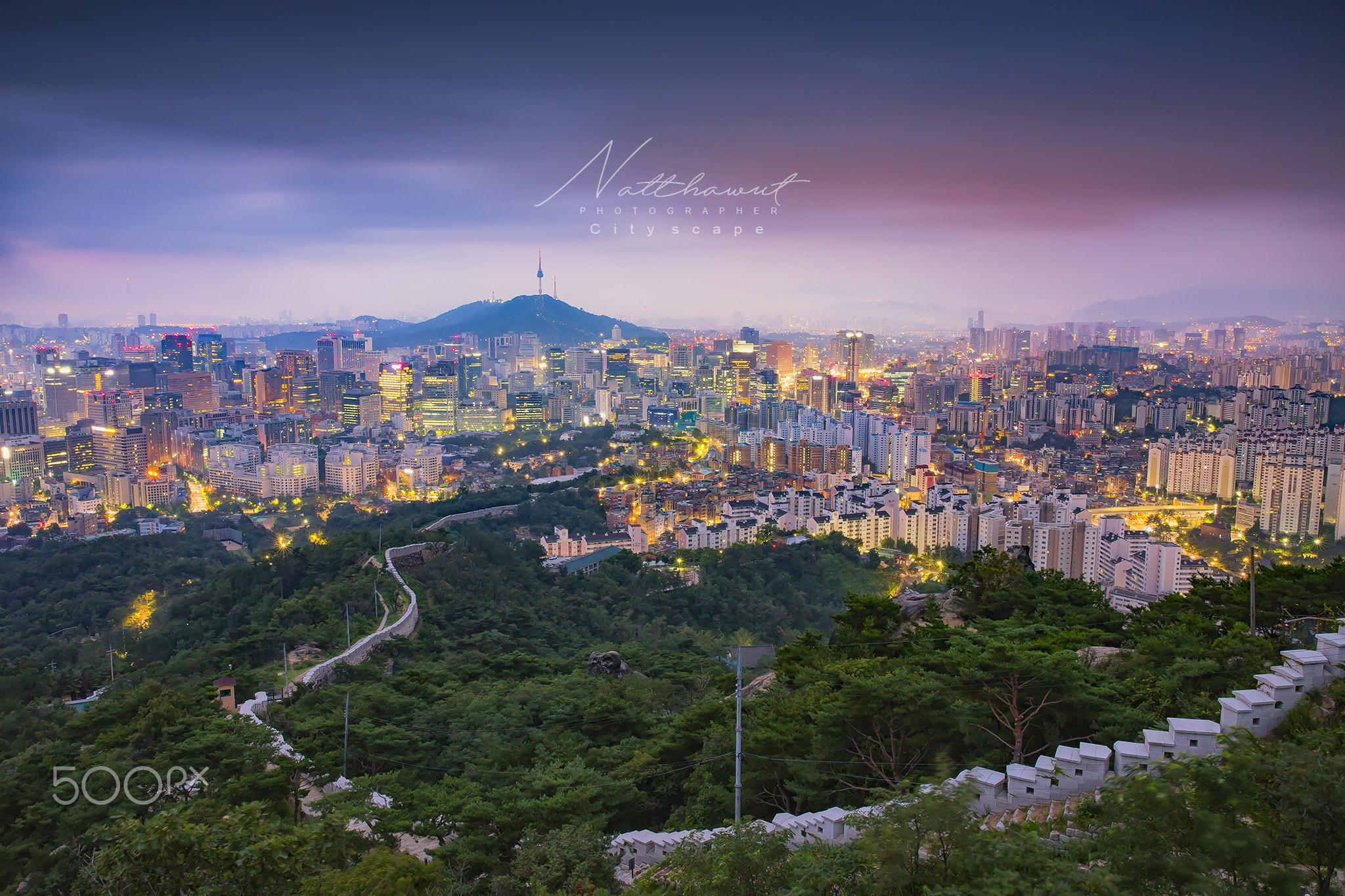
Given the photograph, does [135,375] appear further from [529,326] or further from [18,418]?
[529,326]

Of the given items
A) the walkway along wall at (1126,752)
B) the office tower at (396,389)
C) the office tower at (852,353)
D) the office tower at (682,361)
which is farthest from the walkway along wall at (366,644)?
the office tower at (682,361)

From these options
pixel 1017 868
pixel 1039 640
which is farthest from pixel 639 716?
pixel 1017 868

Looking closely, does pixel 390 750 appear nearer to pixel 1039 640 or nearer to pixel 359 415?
pixel 1039 640

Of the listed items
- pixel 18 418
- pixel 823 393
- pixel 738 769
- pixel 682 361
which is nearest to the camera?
pixel 738 769

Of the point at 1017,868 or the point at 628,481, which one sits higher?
the point at 1017,868

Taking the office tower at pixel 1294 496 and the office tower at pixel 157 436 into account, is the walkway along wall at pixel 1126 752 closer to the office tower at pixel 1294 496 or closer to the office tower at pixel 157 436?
the office tower at pixel 1294 496

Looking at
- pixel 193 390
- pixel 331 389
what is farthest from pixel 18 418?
pixel 331 389

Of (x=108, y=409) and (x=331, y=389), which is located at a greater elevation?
(x=331, y=389)
